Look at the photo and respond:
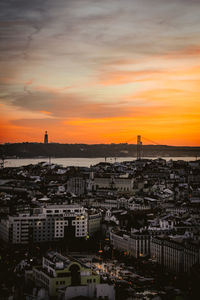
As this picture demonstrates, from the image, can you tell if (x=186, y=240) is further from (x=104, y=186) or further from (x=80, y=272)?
(x=104, y=186)

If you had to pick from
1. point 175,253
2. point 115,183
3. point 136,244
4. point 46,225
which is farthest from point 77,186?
point 175,253

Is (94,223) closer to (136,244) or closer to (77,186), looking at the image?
(136,244)

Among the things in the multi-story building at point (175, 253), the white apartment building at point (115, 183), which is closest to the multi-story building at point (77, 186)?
the white apartment building at point (115, 183)

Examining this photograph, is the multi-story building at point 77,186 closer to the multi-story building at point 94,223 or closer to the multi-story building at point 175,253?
A: the multi-story building at point 94,223

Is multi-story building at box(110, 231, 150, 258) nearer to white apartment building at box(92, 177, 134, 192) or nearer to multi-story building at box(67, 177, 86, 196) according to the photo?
multi-story building at box(67, 177, 86, 196)

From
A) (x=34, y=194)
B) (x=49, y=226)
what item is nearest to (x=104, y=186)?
(x=34, y=194)

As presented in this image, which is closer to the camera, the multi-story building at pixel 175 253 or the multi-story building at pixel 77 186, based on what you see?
the multi-story building at pixel 175 253
